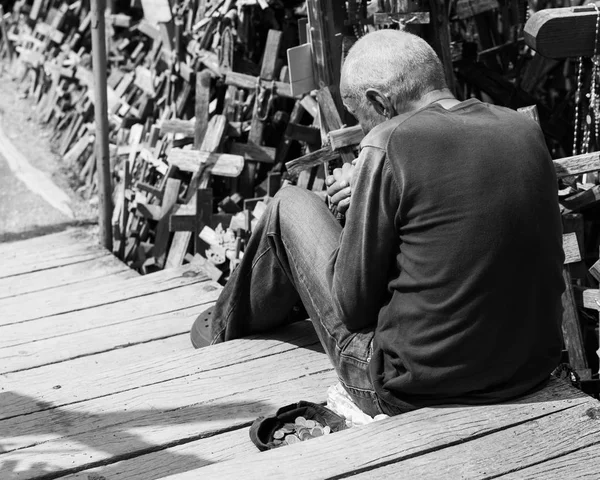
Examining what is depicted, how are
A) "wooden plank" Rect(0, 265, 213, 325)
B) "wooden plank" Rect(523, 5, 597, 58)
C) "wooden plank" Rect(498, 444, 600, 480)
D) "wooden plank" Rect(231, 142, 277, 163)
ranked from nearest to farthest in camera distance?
"wooden plank" Rect(498, 444, 600, 480) < "wooden plank" Rect(523, 5, 597, 58) < "wooden plank" Rect(0, 265, 213, 325) < "wooden plank" Rect(231, 142, 277, 163)

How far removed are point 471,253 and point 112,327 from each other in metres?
2.51

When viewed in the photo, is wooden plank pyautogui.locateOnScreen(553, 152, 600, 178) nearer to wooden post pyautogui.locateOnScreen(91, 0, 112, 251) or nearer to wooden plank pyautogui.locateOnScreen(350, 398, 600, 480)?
wooden plank pyautogui.locateOnScreen(350, 398, 600, 480)

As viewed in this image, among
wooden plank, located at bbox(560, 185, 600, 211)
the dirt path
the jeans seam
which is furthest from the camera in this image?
the dirt path

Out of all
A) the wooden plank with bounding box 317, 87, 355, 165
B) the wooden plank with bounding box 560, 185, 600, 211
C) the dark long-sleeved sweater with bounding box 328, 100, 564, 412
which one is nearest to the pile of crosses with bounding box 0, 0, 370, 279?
the wooden plank with bounding box 317, 87, 355, 165

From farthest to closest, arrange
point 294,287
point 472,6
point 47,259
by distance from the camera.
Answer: point 47,259 < point 472,6 < point 294,287

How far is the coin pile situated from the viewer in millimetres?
2895

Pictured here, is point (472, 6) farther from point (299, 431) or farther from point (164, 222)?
point (299, 431)

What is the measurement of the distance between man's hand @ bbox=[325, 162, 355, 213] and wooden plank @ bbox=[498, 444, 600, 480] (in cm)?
108

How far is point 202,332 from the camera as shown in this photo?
391 cm

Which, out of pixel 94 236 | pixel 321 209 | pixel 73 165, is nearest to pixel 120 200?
pixel 94 236

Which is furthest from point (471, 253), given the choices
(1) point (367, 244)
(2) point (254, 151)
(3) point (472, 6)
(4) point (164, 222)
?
(4) point (164, 222)

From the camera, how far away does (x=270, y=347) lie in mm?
3705

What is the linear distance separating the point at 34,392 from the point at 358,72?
1927 millimetres

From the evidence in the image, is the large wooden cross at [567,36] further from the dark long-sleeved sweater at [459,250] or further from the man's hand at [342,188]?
the man's hand at [342,188]
